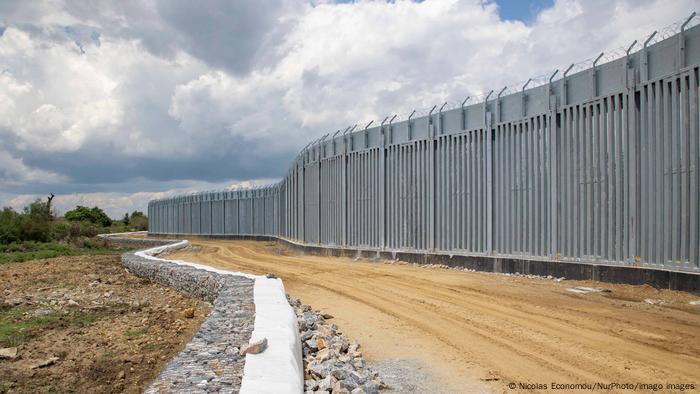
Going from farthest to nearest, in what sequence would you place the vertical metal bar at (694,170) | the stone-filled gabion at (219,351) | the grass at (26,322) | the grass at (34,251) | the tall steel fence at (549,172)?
1. the grass at (34,251)
2. the tall steel fence at (549,172)
3. the vertical metal bar at (694,170)
4. the grass at (26,322)
5. the stone-filled gabion at (219,351)

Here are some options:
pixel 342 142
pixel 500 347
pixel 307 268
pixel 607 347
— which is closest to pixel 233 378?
pixel 500 347

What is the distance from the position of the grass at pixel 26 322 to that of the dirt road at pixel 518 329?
175 inches

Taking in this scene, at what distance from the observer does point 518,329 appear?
304 inches

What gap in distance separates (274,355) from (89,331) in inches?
252

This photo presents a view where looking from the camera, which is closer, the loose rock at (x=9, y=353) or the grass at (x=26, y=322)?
the loose rock at (x=9, y=353)

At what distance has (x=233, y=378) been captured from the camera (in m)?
4.50

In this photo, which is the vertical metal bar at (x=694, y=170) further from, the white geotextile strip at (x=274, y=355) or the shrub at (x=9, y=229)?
the shrub at (x=9, y=229)

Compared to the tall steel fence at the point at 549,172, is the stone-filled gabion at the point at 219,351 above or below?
below

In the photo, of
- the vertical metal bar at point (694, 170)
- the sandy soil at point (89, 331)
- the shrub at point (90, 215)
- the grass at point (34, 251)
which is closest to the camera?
the sandy soil at point (89, 331)

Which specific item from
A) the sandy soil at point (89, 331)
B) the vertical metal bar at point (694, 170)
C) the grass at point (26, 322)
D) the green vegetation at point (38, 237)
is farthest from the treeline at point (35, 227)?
the vertical metal bar at point (694, 170)

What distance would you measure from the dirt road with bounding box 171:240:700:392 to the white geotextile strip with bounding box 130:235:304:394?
1195mm

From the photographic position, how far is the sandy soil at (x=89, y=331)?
7164 millimetres

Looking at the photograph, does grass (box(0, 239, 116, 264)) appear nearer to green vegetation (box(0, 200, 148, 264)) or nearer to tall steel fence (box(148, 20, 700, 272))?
green vegetation (box(0, 200, 148, 264))

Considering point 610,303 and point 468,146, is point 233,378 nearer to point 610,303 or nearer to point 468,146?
point 610,303
